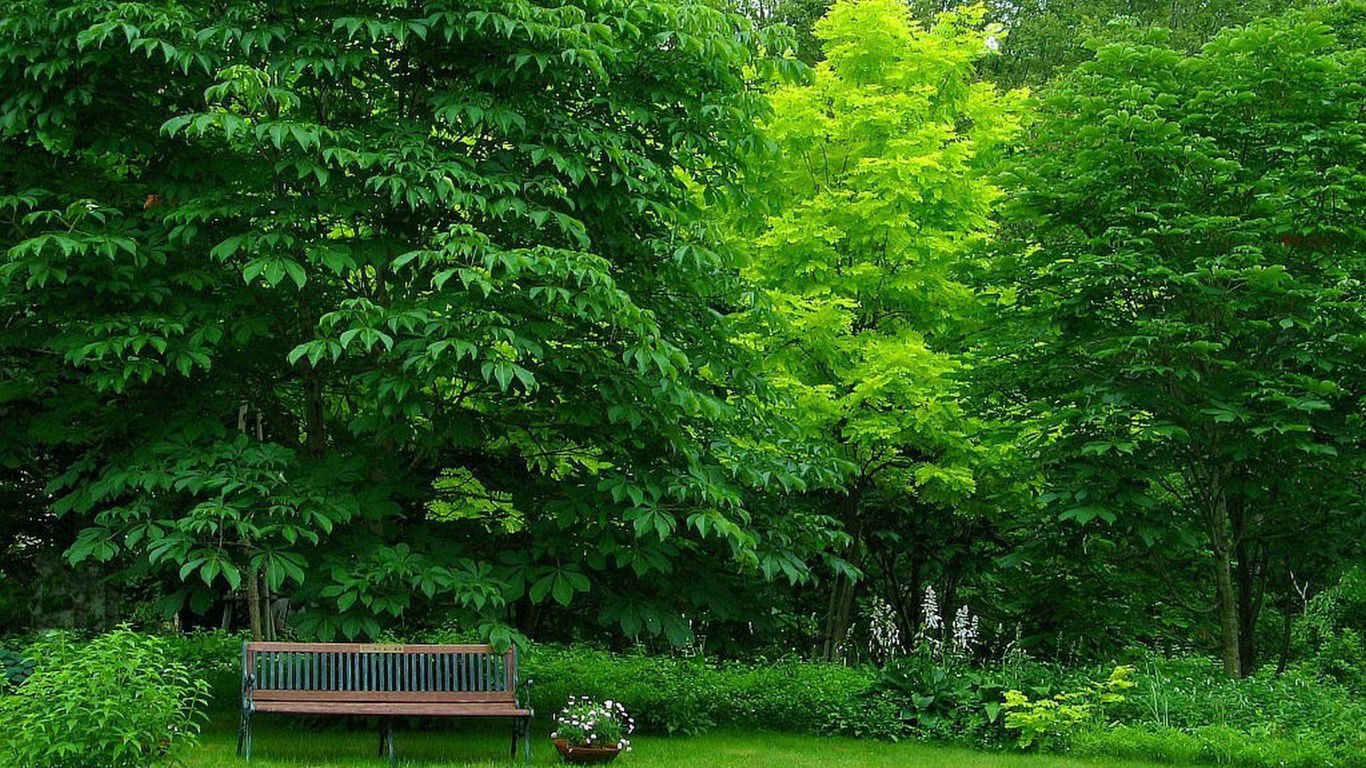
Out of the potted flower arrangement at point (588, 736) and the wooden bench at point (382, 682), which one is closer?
the wooden bench at point (382, 682)

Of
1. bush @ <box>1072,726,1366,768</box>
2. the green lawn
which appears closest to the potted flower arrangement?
the green lawn

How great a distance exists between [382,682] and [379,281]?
2680 millimetres

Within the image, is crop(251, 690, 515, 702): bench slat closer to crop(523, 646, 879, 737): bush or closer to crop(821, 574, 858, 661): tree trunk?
crop(523, 646, 879, 737): bush

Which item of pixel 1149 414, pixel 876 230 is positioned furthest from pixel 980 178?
pixel 1149 414

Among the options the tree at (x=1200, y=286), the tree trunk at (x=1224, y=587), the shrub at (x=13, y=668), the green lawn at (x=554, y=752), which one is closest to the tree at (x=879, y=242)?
the tree at (x=1200, y=286)

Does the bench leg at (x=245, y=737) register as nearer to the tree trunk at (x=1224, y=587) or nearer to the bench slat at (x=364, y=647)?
the bench slat at (x=364, y=647)

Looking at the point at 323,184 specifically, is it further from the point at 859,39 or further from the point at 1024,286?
the point at 859,39

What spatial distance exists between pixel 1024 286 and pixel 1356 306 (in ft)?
8.79

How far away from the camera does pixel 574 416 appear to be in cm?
851

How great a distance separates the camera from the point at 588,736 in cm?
796

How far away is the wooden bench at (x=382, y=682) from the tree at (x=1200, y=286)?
4.91 metres

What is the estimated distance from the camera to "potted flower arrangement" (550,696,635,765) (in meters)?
7.94

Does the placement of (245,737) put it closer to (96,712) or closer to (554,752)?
(554,752)

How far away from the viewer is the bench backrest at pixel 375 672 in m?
7.96
